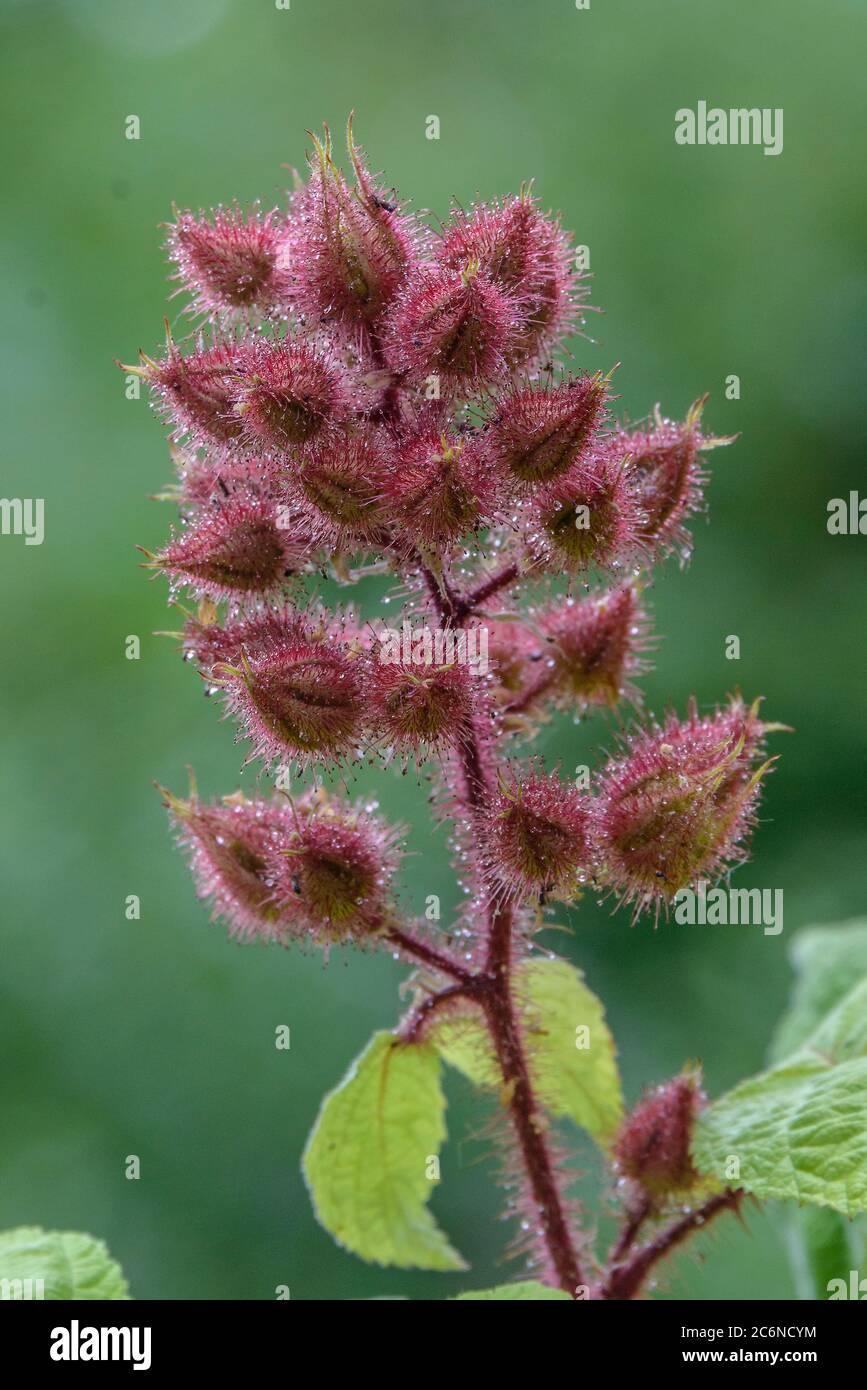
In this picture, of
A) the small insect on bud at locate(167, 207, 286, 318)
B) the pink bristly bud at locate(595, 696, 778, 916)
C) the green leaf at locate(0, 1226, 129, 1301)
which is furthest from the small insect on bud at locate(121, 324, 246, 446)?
the green leaf at locate(0, 1226, 129, 1301)

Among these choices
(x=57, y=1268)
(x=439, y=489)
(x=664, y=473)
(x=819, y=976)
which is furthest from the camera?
(x=819, y=976)

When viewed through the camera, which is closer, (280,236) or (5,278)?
(280,236)

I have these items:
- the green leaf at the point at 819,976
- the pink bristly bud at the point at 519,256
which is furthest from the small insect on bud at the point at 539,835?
the green leaf at the point at 819,976

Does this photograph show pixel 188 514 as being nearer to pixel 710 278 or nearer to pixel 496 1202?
pixel 496 1202

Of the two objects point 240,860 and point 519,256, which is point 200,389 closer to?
point 519,256

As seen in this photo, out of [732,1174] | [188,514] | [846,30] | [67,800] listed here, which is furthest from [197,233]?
[846,30]

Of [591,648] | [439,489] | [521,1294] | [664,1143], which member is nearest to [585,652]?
[591,648]
